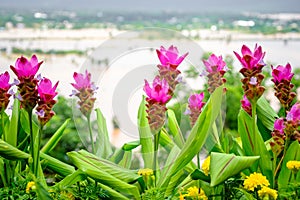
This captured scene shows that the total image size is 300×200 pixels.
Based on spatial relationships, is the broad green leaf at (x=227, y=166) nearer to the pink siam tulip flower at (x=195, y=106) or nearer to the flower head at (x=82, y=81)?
the pink siam tulip flower at (x=195, y=106)

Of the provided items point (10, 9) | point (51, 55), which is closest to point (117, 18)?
point (51, 55)

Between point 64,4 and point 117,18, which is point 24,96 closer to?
point 117,18

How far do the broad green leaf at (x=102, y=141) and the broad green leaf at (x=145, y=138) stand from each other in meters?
0.07

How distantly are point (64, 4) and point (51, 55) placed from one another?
2.67ft

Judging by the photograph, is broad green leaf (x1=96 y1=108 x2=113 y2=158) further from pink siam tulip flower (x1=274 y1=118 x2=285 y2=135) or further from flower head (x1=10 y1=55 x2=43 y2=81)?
pink siam tulip flower (x1=274 y1=118 x2=285 y2=135)

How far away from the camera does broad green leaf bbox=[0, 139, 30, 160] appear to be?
0.82m

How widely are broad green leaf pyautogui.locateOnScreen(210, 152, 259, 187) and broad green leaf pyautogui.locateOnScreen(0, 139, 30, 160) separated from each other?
31 cm

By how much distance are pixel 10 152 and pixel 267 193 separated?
1.34 ft

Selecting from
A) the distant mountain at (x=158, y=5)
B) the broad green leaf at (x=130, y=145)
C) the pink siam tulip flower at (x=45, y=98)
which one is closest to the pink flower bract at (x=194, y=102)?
the broad green leaf at (x=130, y=145)

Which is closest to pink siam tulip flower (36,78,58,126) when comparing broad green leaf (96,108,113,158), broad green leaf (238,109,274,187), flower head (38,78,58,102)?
flower head (38,78,58,102)

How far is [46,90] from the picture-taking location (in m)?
0.80

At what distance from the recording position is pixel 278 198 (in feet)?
2.60

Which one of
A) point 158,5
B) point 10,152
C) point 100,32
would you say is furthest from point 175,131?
point 158,5

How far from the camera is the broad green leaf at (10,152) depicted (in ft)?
2.69
